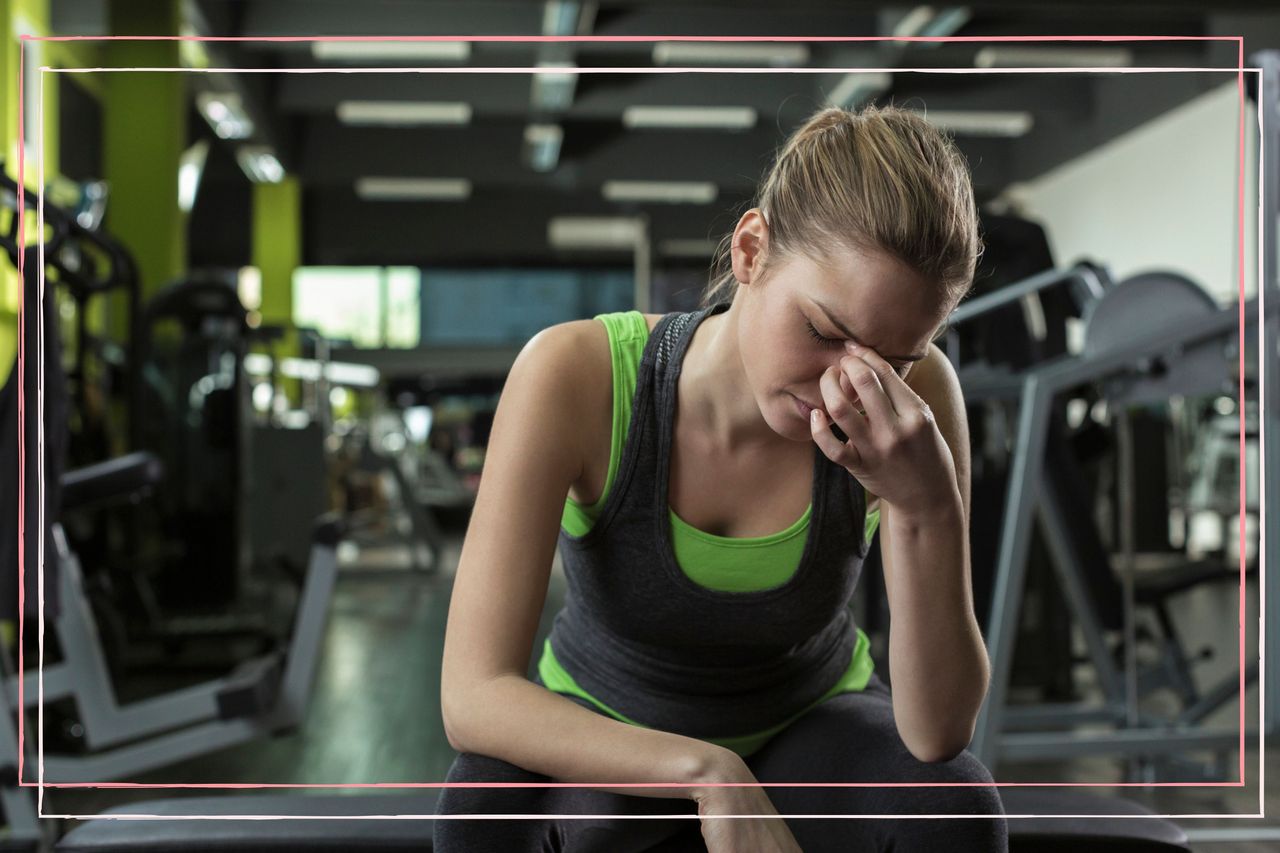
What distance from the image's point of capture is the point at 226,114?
28.4 ft

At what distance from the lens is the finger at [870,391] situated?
0.64m

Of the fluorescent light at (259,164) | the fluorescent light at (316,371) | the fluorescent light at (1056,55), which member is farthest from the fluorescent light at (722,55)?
the fluorescent light at (259,164)

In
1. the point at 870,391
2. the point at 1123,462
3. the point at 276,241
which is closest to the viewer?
the point at 870,391

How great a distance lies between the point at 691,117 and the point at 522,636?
891 cm

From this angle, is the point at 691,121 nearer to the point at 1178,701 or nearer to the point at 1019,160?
the point at 1019,160

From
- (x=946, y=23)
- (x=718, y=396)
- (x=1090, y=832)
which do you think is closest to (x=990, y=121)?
(x=946, y=23)

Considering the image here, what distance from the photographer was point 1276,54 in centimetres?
164

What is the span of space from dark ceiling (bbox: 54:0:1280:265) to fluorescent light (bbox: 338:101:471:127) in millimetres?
103

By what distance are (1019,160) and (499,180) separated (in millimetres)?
4218

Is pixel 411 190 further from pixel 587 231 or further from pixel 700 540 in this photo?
pixel 700 540

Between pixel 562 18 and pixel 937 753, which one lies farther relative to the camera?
pixel 562 18

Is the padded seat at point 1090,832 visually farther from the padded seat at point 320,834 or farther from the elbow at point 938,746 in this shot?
the elbow at point 938,746

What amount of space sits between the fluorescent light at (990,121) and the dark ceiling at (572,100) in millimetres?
77

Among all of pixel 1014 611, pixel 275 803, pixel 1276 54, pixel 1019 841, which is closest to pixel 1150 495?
pixel 1014 611
